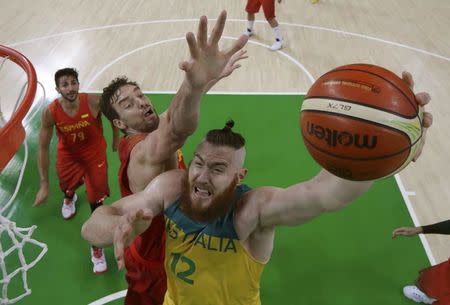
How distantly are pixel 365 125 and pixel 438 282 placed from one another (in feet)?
6.97

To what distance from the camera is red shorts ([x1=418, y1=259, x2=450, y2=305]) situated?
2.89 m

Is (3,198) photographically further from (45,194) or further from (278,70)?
(278,70)

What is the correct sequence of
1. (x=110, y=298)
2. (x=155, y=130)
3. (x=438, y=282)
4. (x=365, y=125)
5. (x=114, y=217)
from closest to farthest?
1. (x=365, y=125)
2. (x=114, y=217)
3. (x=155, y=130)
4. (x=438, y=282)
5. (x=110, y=298)

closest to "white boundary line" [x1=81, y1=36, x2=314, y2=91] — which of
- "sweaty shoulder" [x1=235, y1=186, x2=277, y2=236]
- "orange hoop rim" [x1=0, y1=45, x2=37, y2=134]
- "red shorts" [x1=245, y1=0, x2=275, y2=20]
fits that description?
"red shorts" [x1=245, y1=0, x2=275, y2=20]

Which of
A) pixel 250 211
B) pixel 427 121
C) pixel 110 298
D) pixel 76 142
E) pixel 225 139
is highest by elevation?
pixel 427 121

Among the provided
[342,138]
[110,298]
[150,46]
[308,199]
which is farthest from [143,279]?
[150,46]

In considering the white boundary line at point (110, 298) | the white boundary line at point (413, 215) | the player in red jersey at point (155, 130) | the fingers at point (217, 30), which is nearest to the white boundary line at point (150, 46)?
the white boundary line at point (413, 215)

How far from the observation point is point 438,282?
295 centimetres

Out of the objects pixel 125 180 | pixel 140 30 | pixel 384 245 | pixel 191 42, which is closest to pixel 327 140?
pixel 191 42

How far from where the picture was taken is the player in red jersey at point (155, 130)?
1950 mm

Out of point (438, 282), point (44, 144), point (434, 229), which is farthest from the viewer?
point (44, 144)

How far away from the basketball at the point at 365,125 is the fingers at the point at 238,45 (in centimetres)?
55

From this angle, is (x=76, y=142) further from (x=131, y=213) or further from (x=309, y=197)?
(x=309, y=197)

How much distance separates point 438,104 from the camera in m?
5.39
